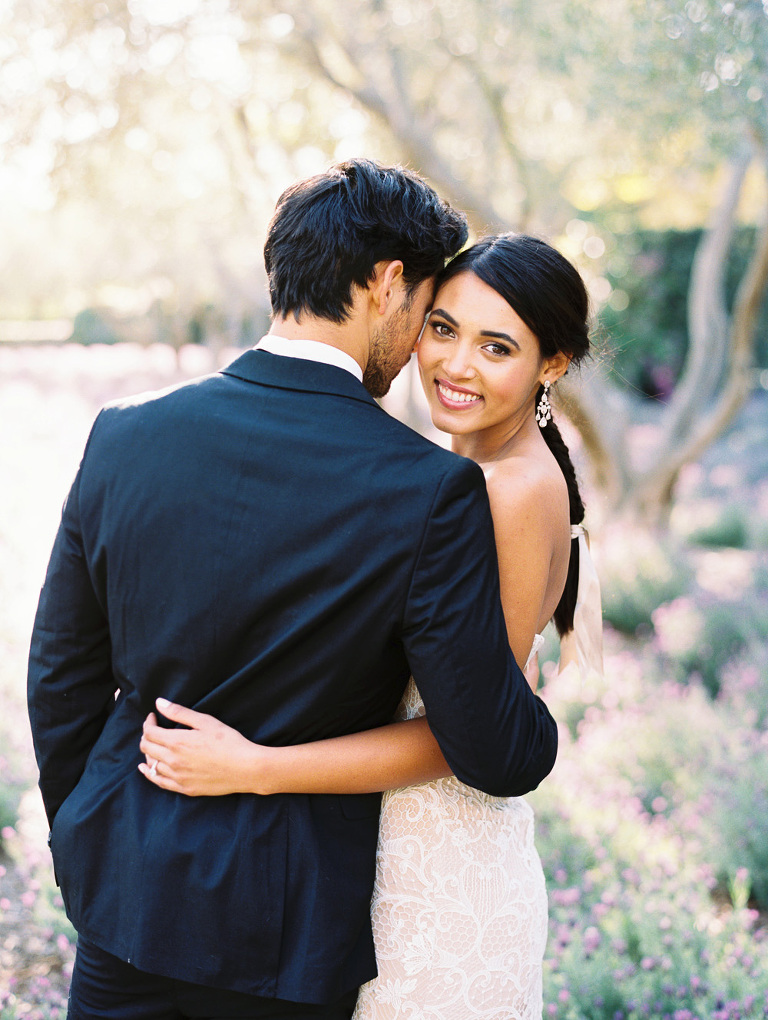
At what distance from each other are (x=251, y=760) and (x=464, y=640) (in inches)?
15.9

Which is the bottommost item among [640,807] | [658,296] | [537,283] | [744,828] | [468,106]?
[640,807]

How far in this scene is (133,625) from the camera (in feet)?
5.32

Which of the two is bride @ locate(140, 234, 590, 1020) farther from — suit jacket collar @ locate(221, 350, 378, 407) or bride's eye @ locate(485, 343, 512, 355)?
suit jacket collar @ locate(221, 350, 378, 407)

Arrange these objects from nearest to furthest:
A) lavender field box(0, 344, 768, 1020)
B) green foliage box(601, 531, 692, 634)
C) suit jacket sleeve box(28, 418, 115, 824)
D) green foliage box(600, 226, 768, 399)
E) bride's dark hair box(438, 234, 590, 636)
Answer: suit jacket sleeve box(28, 418, 115, 824) → bride's dark hair box(438, 234, 590, 636) → lavender field box(0, 344, 768, 1020) → green foliage box(601, 531, 692, 634) → green foliage box(600, 226, 768, 399)

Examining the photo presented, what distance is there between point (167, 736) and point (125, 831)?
7.9 inches

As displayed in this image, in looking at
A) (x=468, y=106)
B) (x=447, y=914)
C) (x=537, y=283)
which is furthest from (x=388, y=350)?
(x=468, y=106)

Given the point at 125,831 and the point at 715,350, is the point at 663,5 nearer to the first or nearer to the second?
the point at 715,350

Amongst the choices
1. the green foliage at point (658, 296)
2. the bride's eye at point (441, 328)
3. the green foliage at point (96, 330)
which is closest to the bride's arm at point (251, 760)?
the bride's eye at point (441, 328)

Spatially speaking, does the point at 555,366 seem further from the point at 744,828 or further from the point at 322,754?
the point at 744,828

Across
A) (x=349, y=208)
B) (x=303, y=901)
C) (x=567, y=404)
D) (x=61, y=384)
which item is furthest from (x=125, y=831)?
(x=61, y=384)

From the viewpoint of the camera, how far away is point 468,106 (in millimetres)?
10250

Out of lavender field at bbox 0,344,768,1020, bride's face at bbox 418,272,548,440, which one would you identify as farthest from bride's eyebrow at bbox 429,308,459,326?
lavender field at bbox 0,344,768,1020

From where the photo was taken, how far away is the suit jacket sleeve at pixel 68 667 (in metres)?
1.72

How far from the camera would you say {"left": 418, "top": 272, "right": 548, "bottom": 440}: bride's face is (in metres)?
2.16
